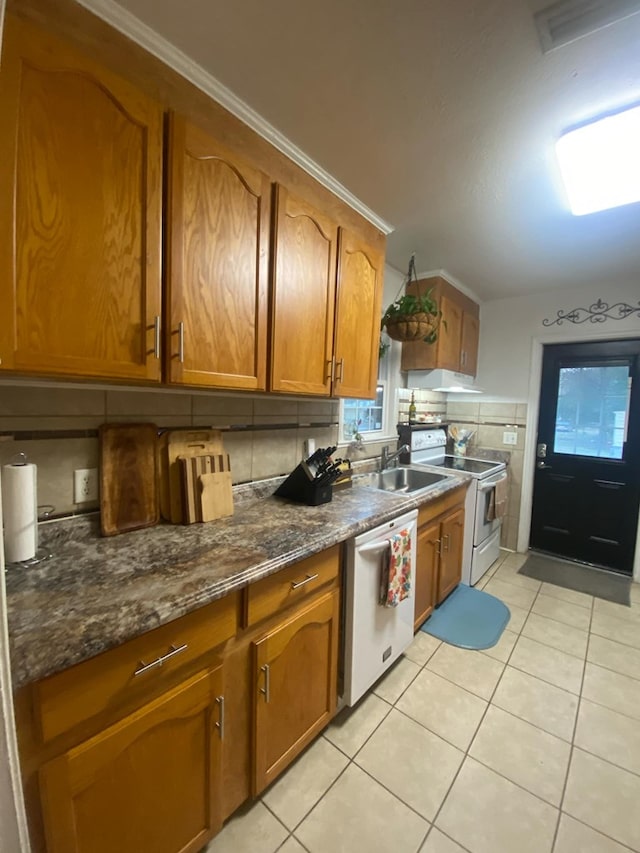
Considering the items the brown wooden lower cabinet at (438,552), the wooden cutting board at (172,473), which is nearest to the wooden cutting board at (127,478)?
the wooden cutting board at (172,473)

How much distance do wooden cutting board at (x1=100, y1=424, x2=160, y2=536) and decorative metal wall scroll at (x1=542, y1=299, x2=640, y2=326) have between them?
342 centimetres

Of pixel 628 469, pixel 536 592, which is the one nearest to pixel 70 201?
pixel 536 592

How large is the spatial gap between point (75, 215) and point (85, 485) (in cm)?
83

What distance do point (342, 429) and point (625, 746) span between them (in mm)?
1936

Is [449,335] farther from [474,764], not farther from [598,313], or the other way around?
[474,764]

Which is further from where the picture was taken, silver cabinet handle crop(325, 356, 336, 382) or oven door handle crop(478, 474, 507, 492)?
oven door handle crop(478, 474, 507, 492)

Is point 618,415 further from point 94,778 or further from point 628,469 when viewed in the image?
point 94,778

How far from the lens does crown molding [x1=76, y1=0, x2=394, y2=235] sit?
0.91 metres

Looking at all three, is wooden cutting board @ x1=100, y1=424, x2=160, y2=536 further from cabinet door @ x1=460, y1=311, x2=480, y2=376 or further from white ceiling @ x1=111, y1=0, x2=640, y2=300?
cabinet door @ x1=460, y1=311, x2=480, y2=376

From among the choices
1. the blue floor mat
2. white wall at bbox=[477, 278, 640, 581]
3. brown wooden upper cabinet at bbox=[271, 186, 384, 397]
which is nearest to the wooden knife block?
brown wooden upper cabinet at bbox=[271, 186, 384, 397]

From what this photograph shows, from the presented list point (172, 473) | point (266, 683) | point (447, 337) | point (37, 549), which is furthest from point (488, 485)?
point (37, 549)

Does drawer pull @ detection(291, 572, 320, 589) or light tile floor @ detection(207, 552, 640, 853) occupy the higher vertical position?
drawer pull @ detection(291, 572, 320, 589)

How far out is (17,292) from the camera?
0.80 meters

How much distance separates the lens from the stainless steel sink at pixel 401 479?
2418 millimetres
